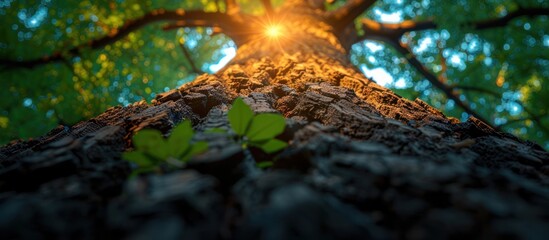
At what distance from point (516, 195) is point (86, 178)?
119 centimetres

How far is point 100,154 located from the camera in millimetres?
1078

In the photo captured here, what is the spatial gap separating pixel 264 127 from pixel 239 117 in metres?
0.10

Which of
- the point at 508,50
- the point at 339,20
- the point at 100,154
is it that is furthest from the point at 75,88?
the point at 508,50

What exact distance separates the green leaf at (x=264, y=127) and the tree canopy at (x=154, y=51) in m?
4.27

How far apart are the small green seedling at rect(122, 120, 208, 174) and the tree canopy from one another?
14.4 feet

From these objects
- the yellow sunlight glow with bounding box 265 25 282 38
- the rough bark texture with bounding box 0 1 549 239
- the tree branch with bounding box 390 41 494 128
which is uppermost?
the tree branch with bounding box 390 41 494 128

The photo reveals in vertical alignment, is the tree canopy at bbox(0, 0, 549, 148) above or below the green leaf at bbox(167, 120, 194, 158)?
above

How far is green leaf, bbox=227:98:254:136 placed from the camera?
40.8 inches

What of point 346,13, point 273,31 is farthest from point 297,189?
point 346,13

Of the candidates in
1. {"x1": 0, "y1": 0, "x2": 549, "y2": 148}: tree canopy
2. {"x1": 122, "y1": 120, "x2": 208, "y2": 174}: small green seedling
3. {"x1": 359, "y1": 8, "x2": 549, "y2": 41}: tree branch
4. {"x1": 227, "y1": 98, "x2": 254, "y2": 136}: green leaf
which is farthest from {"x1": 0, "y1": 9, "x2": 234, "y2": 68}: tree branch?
{"x1": 122, "y1": 120, "x2": 208, "y2": 174}: small green seedling

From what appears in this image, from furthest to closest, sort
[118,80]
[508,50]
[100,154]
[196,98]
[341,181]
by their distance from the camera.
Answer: [118,80] < [508,50] < [196,98] < [100,154] < [341,181]

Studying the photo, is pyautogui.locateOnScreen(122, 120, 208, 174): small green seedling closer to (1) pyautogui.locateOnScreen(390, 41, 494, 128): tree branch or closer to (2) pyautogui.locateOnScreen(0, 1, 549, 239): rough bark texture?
(2) pyautogui.locateOnScreen(0, 1, 549, 239): rough bark texture

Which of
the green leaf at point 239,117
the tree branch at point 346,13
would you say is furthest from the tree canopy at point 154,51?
the green leaf at point 239,117

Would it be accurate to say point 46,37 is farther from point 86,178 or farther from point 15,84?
point 86,178
